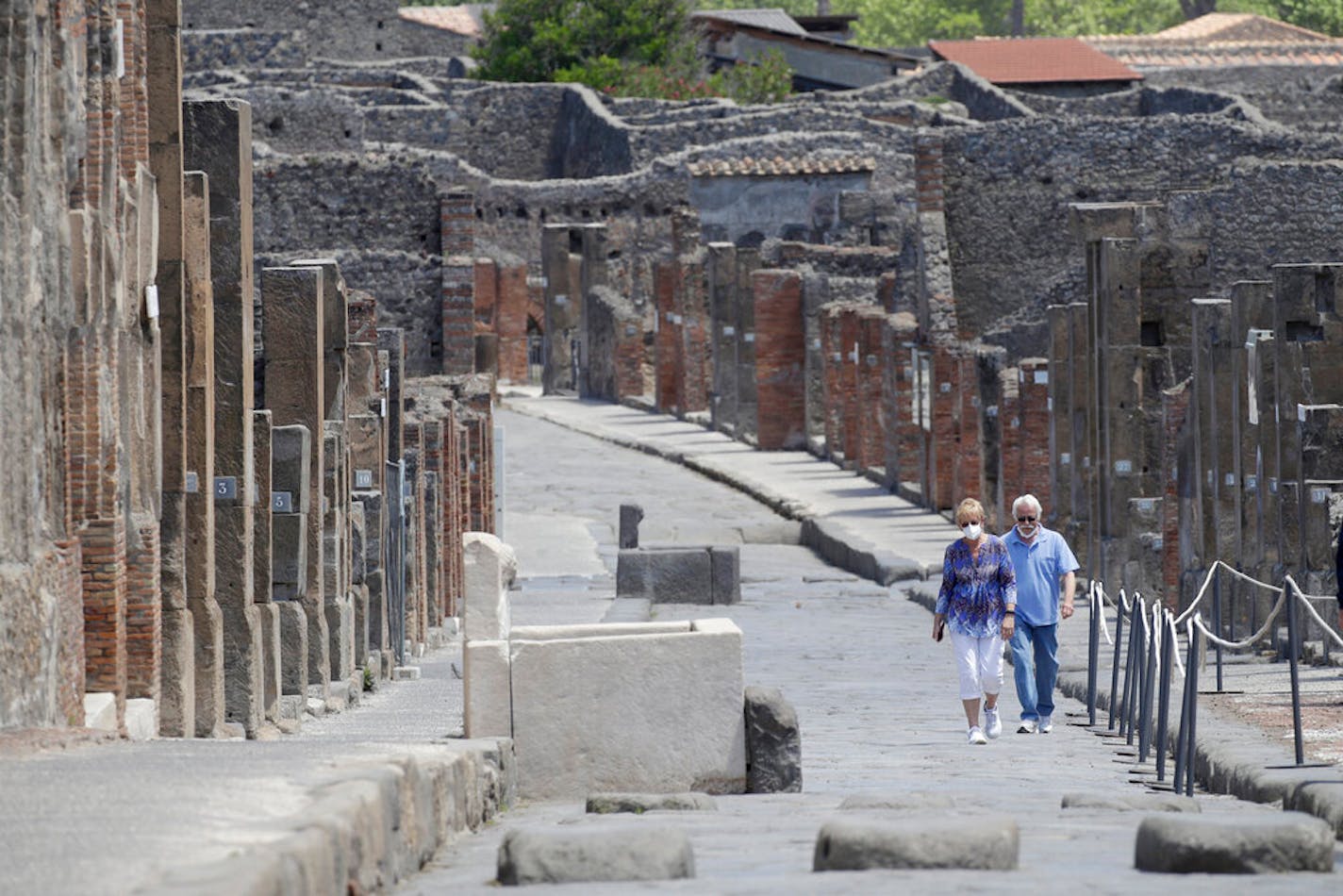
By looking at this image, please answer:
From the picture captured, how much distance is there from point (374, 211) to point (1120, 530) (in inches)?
595

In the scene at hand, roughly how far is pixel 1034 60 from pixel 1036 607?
53591mm

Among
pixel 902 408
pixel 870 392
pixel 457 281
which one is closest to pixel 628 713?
pixel 902 408

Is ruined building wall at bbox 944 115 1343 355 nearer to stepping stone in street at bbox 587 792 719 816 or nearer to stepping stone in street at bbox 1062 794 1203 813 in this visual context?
stepping stone in street at bbox 1062 794 1203 813

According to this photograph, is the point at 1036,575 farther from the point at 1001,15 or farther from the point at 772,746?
the point at 1001,15

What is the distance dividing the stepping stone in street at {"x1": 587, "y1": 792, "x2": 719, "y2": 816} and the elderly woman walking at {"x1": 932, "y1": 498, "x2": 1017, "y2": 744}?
14.9 ft

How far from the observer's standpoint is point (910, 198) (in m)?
47.6

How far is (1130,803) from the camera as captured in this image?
10.5 metres

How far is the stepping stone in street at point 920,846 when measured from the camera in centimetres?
775

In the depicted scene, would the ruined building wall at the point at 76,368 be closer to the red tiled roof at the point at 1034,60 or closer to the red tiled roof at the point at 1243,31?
the red tiled roof at the point at 1034,60

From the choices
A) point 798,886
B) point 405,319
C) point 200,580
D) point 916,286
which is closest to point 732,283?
point 916,286

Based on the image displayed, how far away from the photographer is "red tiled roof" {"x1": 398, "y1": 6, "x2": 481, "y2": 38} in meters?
73.3

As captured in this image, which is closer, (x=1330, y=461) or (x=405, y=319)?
(x=1330, y=461)

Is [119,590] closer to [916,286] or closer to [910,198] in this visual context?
[916,286]

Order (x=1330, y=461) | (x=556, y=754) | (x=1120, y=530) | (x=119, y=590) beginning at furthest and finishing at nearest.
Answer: (x=1120, y=530) < (x=1330, y=461) < (x=119, y=590) < (x=556, y=754)
